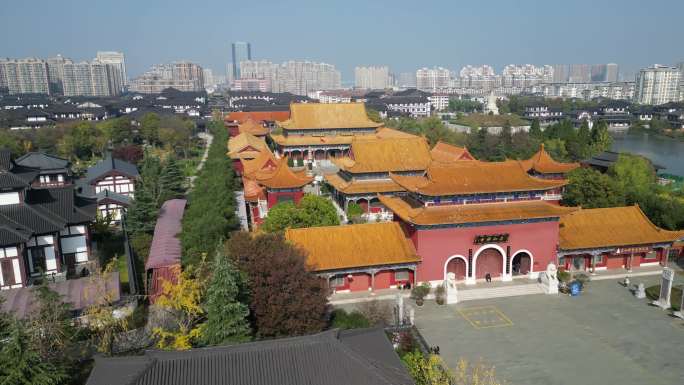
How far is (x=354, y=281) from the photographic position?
21.4 meters

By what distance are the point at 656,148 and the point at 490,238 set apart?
6729 cm

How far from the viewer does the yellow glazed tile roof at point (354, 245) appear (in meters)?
20.8

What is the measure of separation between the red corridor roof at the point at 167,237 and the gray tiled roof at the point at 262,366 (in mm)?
11747

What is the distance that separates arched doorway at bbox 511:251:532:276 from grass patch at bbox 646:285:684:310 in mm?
4619

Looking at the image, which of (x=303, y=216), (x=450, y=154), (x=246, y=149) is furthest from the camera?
(x=246, y=149)

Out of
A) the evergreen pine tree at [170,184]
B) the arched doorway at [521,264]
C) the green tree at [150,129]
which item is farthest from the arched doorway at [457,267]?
the green tree at [150,129]

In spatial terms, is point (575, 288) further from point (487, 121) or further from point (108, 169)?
point (487, 121)

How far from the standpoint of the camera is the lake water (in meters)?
63.3

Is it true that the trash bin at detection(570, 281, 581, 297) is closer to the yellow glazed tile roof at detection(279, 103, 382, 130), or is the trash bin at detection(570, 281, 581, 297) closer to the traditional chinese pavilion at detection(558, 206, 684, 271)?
the traditional chinese pavilion at detection(558, 206, 684, 271)

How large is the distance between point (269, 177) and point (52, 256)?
41.0 ft

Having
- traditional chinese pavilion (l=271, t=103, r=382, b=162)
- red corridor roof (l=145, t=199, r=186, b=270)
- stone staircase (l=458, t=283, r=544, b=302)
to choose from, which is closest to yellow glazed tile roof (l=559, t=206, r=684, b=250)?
stone staircase (l=458, t=283, r=544, b=302)

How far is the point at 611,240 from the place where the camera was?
2305 cm

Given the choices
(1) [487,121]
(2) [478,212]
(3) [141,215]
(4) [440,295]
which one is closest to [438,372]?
Answer: (4) [440,295]

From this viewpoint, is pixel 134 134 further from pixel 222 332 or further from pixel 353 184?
pixel 222 332
